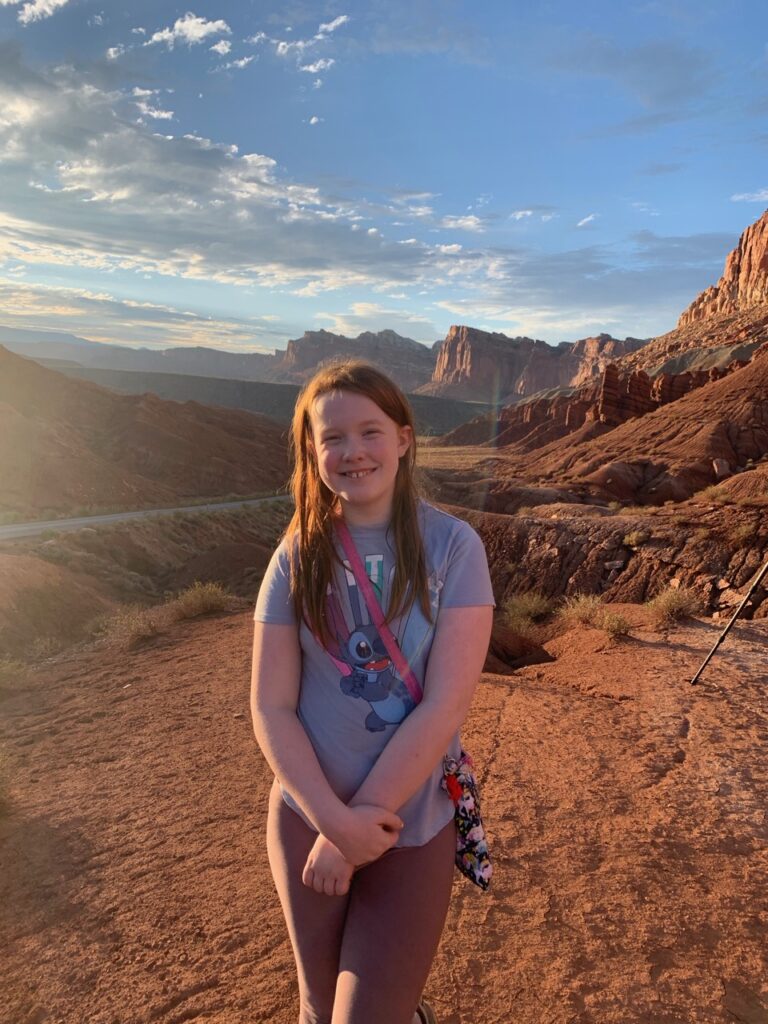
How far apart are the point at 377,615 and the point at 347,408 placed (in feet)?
Result: 2.02

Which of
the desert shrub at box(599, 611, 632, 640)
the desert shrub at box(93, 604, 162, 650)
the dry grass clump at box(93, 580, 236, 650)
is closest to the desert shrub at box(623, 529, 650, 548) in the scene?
the desert shrub at box(599, 611, 632, 640)

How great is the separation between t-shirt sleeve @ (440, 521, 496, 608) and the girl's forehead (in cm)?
44

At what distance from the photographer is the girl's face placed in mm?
2092

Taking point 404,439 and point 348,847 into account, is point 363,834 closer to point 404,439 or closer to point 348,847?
point 348,847

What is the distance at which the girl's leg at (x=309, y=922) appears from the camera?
6.17 ft

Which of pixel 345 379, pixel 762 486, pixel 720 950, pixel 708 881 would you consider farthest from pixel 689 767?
pixel 762 486

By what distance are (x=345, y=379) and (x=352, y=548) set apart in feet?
1.67

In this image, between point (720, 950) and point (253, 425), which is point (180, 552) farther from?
A: point (253, 425)

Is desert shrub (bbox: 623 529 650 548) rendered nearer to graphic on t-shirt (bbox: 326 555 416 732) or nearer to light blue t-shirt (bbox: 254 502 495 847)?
light blue t-shirt (bbox: 254 502 495 847)

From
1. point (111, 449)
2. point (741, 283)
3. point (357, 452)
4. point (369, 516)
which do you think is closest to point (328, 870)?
point (369, 516)

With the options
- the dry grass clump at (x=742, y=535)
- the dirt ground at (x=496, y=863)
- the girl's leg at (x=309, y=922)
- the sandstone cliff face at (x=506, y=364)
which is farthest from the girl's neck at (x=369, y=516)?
the sandstone cliff face at (x=506, y=364)

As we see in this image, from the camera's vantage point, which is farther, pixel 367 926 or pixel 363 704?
pixel 363 704

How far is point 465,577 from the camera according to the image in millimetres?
2031

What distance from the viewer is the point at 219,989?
10.3 feet
